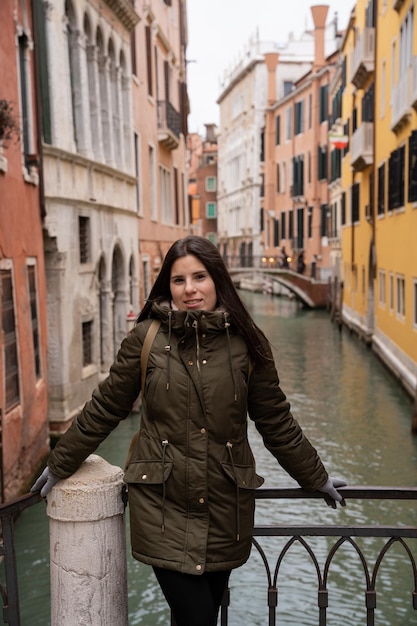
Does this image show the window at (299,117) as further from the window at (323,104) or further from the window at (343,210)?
the window at (343,210)

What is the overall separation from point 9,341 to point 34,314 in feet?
4.17

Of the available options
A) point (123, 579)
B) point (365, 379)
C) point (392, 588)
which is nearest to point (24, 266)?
point (392, 588)

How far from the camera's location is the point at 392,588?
617 cm

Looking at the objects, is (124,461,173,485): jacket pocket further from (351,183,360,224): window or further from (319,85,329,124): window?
(319,85,329,124): window

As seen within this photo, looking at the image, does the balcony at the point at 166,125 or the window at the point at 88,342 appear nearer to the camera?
the window at the point at 88,342

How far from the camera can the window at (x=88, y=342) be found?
11531mm

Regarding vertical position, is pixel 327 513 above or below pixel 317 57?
below

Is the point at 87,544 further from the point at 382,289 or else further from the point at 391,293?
the point at 382,289

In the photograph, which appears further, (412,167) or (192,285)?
(412,167)

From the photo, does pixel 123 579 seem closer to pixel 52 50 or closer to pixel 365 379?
pixel 52 50

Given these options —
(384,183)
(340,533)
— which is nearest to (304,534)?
(340,533)

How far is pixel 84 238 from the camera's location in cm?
1151

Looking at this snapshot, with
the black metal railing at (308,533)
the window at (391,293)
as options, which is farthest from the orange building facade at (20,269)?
the window at (391,293)

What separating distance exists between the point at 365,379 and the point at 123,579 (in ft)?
43.0
